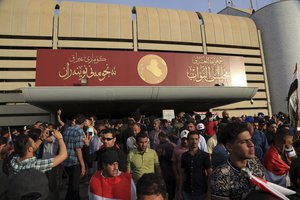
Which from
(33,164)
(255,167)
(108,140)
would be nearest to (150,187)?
(255,167)

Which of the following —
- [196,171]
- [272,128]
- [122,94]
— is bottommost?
[196,171]

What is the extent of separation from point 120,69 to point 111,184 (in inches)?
590

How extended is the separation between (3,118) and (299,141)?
30357mm

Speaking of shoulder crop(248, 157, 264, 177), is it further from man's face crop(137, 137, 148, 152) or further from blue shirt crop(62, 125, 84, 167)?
blue shirt crop(62, 125, 84, 167)

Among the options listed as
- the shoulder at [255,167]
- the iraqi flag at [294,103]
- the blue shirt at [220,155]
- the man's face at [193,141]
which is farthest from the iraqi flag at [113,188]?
the iraqi flag at [294,103]

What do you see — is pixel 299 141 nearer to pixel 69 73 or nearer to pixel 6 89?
pixel 69 73

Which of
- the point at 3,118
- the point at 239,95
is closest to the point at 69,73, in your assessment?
the point at 239,95

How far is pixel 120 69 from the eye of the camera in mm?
17188

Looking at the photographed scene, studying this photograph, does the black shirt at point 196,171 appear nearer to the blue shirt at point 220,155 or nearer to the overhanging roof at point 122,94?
the blue shirt at point 220,155

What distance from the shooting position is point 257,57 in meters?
37.2

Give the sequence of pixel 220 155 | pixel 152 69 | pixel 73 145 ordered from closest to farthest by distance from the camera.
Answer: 1. pixel 220 155
2. pixel 73 145
3. pixel 152 69

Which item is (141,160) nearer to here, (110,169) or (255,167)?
(110,169)

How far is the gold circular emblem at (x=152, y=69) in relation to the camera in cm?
1742

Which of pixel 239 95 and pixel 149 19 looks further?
pixel 149 19
